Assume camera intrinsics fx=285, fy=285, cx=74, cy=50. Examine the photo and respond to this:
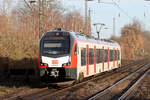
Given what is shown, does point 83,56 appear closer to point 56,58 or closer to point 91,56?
point 91,56

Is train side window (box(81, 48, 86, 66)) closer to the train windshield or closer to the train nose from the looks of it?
the train windshield

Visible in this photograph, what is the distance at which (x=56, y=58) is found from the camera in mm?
13812

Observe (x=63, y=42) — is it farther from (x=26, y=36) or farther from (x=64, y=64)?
(x=26, y=36)

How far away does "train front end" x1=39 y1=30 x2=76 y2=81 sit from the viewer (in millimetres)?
13766

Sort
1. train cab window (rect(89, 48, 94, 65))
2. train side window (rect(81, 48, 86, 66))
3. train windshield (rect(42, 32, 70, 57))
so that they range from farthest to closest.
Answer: train cab window (rect(89, 48, 94, 65)), train side window (rect(81, 48, 86, 66)), train windshield (rect(42, 32, 70, 57))

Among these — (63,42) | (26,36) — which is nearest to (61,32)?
(63,42)

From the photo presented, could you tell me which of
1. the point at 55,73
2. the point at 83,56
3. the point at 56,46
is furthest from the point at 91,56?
the point at 55,73

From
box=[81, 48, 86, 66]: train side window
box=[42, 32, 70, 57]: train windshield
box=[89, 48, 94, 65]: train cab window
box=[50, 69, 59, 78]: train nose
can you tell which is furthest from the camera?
box=[89, 48, 94, 65]: train cab window

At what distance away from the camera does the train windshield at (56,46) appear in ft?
45.8

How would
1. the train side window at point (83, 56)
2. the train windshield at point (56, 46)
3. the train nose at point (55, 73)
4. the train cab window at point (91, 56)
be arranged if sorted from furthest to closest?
the train cab window at point (91, 56) → the train side window at point (83, 56) → the train windshield at point (56, 46) → the train nose at point (55, 73)

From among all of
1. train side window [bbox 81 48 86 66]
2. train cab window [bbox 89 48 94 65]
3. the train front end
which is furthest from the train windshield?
train cab window [bbox 89 48 94 65]

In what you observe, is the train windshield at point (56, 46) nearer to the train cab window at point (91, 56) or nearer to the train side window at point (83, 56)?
the train side window at point (83, 56)

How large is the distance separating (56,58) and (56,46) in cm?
66

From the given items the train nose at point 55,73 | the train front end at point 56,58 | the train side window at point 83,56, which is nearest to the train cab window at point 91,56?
the train side window at point 83,56
